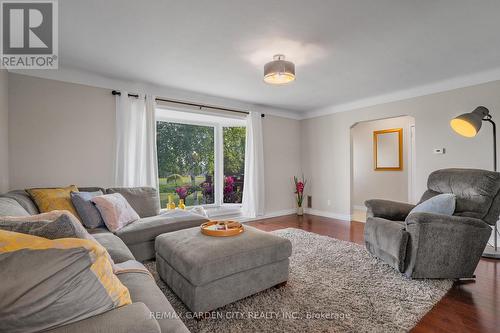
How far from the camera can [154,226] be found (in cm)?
277

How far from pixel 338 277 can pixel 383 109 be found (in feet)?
11.0

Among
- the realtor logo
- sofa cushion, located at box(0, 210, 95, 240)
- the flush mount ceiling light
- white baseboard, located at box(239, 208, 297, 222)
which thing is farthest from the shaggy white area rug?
the realtor logo

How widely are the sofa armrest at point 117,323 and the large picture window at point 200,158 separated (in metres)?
3.31

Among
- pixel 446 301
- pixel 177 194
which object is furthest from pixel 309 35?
pixel 177 194

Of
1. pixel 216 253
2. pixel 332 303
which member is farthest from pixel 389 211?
pixel 216 253

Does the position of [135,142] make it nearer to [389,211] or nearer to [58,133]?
[58,133]

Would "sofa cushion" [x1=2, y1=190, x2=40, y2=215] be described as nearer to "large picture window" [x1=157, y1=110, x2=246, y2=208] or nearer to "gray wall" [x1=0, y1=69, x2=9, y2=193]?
"gray wall" [x1=0, y1=69, x2=9, y2=193]

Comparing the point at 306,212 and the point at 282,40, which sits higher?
the point at 282,40

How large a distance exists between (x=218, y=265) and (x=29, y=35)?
9.04 ft

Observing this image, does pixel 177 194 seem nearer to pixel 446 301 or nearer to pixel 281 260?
pixel 281 260

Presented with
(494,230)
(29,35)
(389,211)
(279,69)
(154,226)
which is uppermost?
(29,35)

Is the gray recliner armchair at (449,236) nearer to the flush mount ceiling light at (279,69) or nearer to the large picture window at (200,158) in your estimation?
the flush mount ceiling light at (279,69)

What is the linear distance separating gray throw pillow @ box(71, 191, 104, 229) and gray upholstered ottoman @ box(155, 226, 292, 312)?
0.92 metres

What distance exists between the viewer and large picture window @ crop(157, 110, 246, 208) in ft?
14.4
